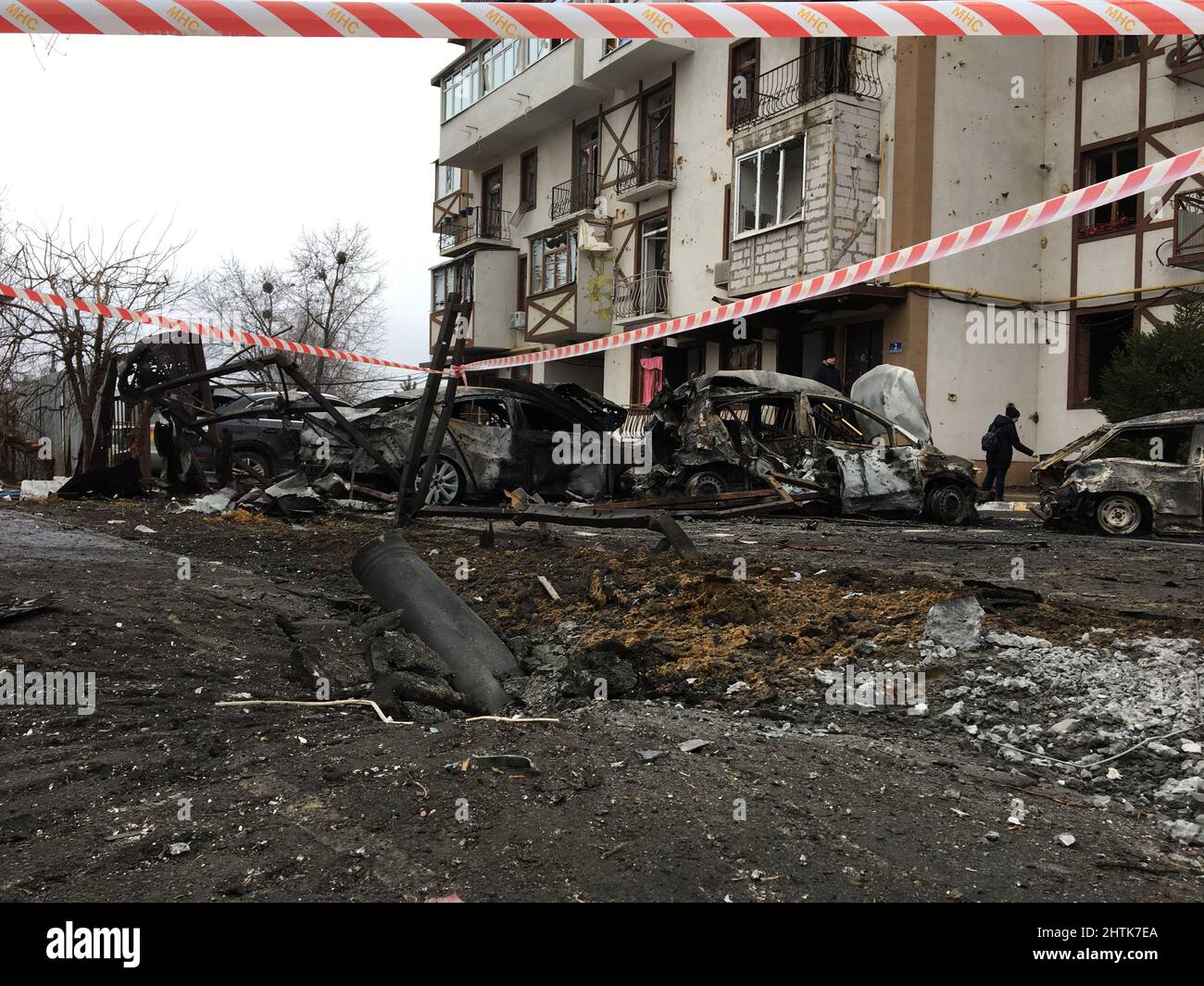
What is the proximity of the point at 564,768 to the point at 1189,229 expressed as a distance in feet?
60.2

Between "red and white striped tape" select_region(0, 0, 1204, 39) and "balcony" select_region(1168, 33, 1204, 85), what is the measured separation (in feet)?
52.5

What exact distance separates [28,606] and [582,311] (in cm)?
2339

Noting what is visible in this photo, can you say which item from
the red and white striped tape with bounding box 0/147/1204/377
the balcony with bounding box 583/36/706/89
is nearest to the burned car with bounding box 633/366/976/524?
the red and white striped tape with bounding box 0/147/1204/377

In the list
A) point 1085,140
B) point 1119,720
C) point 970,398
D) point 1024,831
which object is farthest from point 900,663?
point 1085,140

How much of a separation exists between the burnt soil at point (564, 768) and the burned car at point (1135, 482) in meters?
5.79

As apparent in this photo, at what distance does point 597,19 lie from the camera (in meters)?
4.39

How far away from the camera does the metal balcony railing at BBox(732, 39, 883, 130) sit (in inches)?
790

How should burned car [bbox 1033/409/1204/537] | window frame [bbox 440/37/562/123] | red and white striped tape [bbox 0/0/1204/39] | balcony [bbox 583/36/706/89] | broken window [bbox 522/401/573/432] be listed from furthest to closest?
window frame [bbox 440/37/562/123], balcony [bbox 583/36/706/89], broken window [bbox 522/401/573/432], burned car [bbox 1033/409/1204/537], red and white striped tape [bbox 0/0/1204/39]

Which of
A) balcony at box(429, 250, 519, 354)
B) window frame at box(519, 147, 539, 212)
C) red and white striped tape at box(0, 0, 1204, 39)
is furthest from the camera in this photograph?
balcony at box(429, 250, 519, 354)

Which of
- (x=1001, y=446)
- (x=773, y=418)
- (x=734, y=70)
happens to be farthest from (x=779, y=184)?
(x=773, y=418)

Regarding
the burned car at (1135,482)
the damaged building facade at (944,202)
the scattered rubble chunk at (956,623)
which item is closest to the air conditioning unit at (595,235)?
the damaged building facade at (944,202)

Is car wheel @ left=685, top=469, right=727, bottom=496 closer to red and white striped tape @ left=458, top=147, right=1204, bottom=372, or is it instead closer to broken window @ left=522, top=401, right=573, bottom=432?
broken window @ left=522, top=401, right=573, bottom=432

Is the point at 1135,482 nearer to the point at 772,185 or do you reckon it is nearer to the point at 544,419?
the point at 544,419
